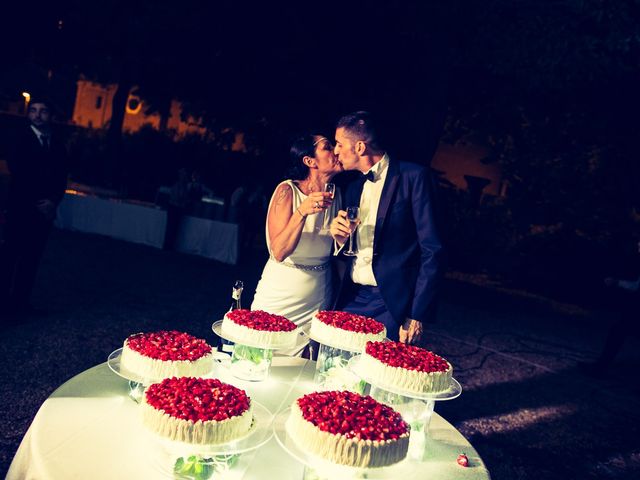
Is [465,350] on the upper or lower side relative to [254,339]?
lower

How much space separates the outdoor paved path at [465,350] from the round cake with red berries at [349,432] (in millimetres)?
2551

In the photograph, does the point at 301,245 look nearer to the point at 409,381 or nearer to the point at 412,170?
the point at 412,170

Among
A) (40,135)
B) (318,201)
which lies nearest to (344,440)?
(318,201)

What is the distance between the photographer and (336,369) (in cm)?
293

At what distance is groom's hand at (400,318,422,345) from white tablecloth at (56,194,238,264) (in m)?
8.32

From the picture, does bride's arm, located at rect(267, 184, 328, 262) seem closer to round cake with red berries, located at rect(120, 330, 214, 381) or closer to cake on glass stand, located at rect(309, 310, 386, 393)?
cake on glass stand, located at rect(309, 310, 386, 393)

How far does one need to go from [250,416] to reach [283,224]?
180cm

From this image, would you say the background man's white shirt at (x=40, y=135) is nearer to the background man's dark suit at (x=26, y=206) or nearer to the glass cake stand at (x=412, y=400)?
the background man's dark suit at (x=26, y=206)

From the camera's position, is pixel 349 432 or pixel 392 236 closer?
pixel 349 432

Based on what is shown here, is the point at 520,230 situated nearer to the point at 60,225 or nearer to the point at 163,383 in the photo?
the point at 60,225

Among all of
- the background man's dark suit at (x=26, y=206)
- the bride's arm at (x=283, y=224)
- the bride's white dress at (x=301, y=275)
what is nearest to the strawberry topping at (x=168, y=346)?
the bride's arm at (x=283, y=224)

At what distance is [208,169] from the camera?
1958 cm

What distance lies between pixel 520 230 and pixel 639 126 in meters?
3.80

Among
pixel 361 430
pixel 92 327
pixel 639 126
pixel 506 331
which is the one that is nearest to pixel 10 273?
pixel 92 327
